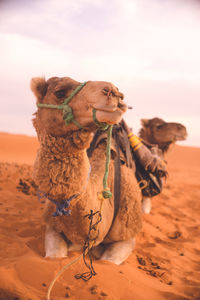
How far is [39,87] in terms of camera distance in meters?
2.47

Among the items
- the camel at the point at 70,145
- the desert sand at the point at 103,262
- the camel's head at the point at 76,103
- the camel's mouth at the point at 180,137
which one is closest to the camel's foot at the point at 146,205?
the desert sand at the point at 103,262

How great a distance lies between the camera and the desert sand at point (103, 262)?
230 cm

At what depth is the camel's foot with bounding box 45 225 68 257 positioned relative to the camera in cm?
288

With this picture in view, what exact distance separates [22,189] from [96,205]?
161 inches

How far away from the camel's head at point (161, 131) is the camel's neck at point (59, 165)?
14.9 ft

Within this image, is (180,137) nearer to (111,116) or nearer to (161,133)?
(161,133)

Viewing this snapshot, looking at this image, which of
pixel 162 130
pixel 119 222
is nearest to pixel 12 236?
pixel 119 222

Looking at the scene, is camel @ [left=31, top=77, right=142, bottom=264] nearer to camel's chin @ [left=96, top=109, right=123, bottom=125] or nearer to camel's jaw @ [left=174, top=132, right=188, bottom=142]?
camel's chin @ [left=96, top=109, right=123, bottom=125]

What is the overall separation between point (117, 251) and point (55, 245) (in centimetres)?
75

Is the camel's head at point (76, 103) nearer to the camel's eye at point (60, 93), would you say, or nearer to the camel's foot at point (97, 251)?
the camel's eye at point (60, 93)

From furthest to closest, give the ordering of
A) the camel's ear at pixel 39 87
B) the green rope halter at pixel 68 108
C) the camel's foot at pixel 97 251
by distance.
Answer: the camel's foot at pixel 97 251, the camel's ear at pixel 39 87, the green rope halter at pixel 68 108

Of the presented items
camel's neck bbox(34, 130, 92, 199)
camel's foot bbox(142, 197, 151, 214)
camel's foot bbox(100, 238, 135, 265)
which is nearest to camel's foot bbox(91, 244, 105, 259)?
camel's foot bbox(100, 238, 135, 265)

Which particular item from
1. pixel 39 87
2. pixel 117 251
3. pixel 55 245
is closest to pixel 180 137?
pixel 117 251

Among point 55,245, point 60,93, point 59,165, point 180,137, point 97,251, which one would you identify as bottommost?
point 97,251
